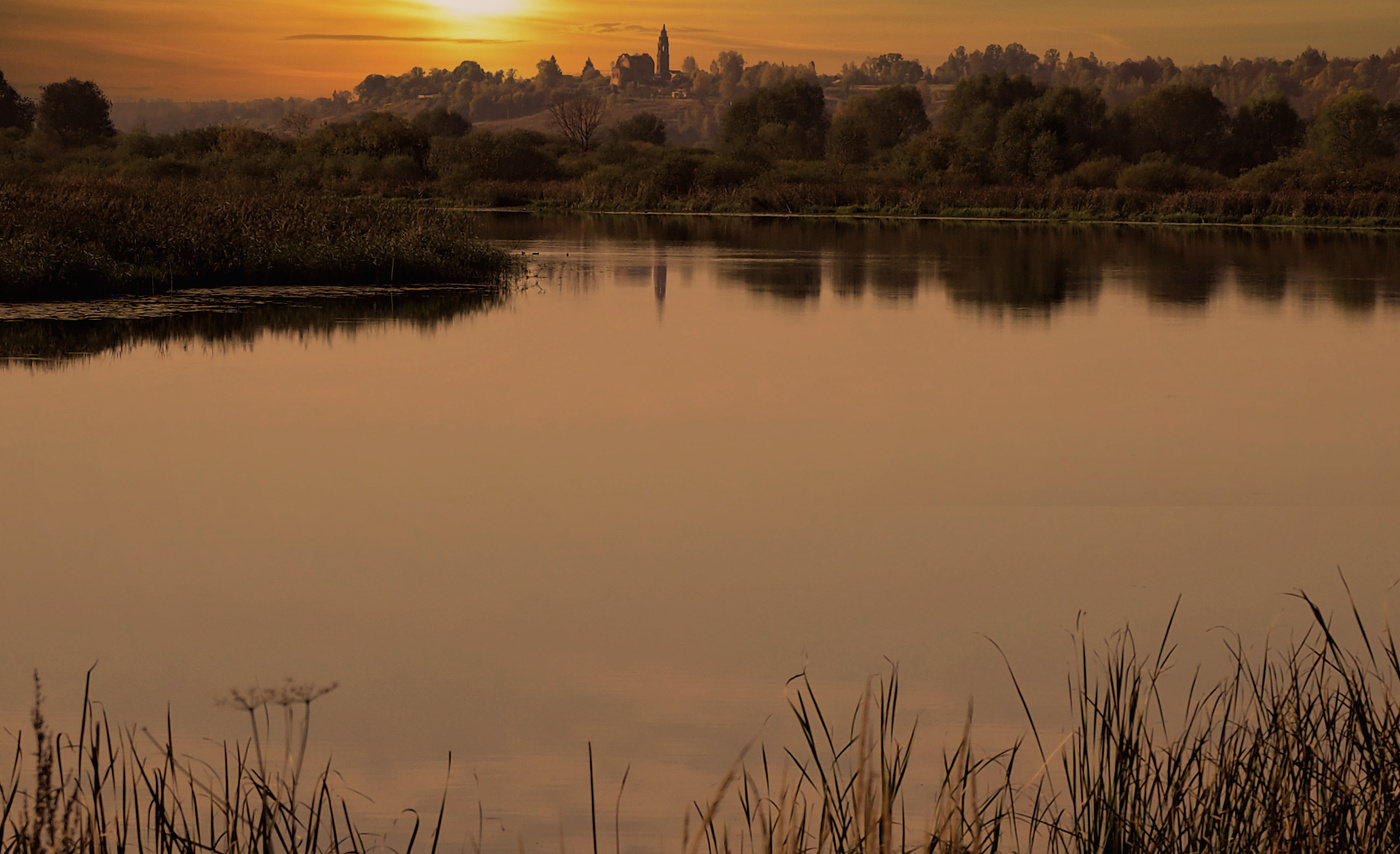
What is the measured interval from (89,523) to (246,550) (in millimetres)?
1152

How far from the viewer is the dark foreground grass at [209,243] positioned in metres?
18.3

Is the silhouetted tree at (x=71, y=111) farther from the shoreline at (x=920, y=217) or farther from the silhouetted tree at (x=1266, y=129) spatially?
the silhouetted tree at (x=1266, y=129)

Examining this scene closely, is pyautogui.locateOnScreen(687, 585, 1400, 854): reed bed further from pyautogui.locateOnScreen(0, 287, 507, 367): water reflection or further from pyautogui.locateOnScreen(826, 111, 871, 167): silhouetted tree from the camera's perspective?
pyautogui.locateOnScreen(826, 111, 871, 167): silhouetted tree

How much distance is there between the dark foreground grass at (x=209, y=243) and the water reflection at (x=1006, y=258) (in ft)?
12.1

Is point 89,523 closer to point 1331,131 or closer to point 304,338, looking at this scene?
point 304,338

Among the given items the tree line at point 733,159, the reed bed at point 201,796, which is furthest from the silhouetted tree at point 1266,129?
the reed bed at point 201,796

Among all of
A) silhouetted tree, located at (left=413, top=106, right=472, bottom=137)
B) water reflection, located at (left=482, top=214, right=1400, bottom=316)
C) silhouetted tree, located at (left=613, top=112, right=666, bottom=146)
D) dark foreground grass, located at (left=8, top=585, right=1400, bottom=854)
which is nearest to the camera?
dark foreground grass, located at (left=8, top=585, right=1400, bottom=854)

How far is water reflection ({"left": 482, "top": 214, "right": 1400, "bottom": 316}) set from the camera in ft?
76.8

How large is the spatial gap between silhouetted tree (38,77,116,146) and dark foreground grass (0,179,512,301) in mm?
85987

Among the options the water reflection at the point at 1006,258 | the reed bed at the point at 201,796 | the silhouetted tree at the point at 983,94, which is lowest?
the reed bed at the point at 201,796

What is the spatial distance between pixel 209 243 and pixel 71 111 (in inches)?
3614

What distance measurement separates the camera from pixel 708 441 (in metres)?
10.9

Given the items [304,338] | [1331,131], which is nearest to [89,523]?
[304,338]

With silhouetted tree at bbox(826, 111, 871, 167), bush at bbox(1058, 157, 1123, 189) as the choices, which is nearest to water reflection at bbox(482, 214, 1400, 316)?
bush at bbox(1058, 157, 1123, 189)
